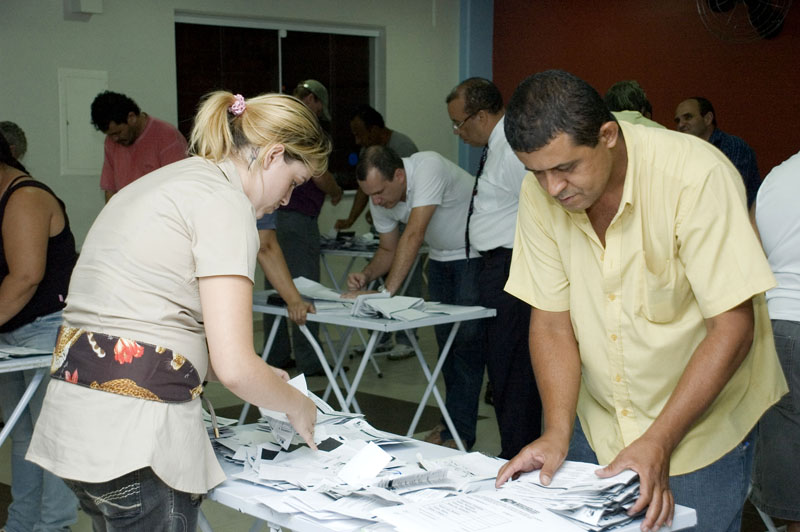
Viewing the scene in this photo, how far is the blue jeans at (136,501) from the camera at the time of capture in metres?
1.59

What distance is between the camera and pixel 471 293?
404 centimetres

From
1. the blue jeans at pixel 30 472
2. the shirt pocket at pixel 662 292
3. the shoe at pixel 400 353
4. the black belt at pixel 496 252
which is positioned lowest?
the shoe at pixel 400 353

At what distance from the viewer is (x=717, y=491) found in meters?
1.68

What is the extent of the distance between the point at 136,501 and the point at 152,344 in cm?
27

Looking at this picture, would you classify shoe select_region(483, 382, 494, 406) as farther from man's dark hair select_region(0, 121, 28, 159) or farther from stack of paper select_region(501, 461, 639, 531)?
stack of paper select_region(501, 461, 639, 531)

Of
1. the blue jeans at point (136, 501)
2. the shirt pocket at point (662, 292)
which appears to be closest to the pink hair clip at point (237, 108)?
the blue jeans at point (136, 501)

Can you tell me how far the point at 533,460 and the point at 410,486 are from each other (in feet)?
0.73

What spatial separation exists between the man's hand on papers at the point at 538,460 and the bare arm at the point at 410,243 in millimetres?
2331

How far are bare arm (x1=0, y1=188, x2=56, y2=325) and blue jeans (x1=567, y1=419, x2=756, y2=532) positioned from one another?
189cm

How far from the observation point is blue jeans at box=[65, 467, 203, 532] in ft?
5.21

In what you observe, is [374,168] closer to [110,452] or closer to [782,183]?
[782,183]

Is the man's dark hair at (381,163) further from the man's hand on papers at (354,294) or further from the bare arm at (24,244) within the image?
the bare arm at (24,244)

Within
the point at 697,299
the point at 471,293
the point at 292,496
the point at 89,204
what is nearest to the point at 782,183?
the point at 697,299

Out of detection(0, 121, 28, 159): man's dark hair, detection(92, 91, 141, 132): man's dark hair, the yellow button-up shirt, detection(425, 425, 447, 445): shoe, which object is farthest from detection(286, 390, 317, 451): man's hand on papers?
detection(92, 91, 141, 132): man's dark hair
